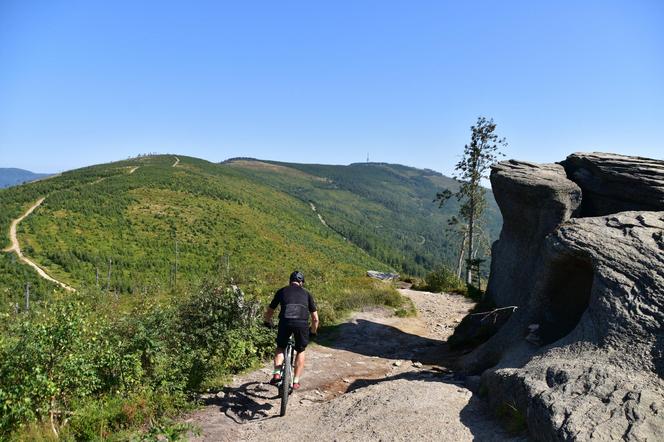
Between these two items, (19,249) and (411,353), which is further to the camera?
(19,249)

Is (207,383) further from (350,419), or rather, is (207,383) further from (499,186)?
(499,186)

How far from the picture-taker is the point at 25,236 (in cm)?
5709

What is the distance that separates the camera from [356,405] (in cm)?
806

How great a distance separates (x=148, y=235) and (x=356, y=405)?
213ft

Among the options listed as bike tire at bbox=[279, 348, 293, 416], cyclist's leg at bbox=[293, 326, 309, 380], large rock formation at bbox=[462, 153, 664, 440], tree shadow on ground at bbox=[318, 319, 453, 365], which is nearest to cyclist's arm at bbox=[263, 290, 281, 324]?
cyclist's leg at bbox=[293, 326, 309, 380]

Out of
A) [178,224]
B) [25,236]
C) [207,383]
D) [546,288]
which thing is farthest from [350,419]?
[178,224]

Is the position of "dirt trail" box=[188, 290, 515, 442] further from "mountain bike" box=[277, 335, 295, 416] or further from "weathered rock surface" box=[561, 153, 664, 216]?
"weathered rock surface" box=[561, 153, 664, 216]

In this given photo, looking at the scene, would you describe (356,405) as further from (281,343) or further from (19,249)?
(19,249)

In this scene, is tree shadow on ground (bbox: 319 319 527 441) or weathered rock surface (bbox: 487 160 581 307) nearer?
tree shadow on ground (bbox: 319 319 527 441)

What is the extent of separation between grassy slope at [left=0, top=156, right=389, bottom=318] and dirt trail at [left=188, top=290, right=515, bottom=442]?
1056 centimetres

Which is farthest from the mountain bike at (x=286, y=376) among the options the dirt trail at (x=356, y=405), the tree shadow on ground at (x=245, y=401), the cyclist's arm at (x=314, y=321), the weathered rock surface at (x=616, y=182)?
the weathered rock surface at (x=616, y=182)

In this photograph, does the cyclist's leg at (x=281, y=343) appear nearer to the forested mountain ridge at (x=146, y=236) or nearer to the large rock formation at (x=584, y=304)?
the large rock formation at (x=584, y=304)

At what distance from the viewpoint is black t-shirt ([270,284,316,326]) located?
27.2 ft

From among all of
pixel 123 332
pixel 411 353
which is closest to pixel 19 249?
pixel 123 332
